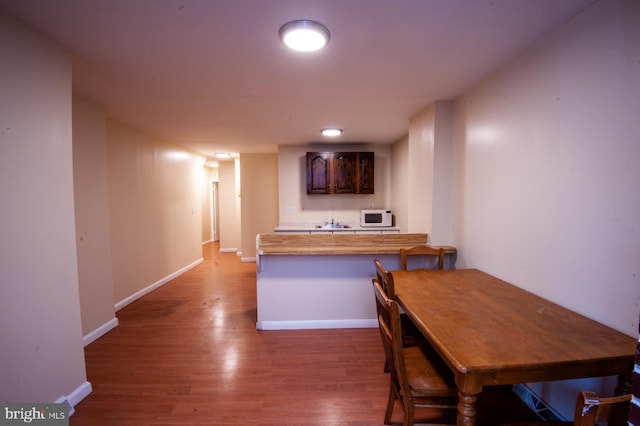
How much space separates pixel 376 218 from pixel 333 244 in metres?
1.99

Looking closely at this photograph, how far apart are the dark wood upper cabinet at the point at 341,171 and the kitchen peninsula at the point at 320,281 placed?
184 cm

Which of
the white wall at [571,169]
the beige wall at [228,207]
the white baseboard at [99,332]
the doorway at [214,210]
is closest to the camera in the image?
the white wall at [571,169]

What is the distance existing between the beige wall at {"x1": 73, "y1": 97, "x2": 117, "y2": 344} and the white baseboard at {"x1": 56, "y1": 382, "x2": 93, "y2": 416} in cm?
86

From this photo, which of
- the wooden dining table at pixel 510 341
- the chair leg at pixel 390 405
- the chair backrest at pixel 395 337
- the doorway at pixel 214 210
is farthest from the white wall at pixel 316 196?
the doorway at pixel 214 210

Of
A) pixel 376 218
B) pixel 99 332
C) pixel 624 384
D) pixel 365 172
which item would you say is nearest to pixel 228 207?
pixel 365 172

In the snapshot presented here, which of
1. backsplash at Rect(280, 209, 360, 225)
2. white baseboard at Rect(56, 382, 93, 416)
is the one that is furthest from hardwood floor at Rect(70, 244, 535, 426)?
backsplash at Rect(280, 209, 360, 225)

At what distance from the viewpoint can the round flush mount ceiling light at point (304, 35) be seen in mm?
1462

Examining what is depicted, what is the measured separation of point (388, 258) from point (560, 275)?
4.65 feet

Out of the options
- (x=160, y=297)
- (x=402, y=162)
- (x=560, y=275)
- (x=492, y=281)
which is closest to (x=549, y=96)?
(x=560, y=275)

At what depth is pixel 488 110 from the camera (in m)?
2.13

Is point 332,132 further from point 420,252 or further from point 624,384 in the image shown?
point 624,384

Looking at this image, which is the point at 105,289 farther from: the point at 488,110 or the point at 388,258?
the point at 488,110

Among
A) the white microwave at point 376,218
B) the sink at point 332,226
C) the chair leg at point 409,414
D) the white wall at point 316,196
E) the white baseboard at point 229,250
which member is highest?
the white wall at point 316,196

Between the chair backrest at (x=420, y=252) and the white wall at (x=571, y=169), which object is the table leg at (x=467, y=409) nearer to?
the white wall at (x=571, y=169)
